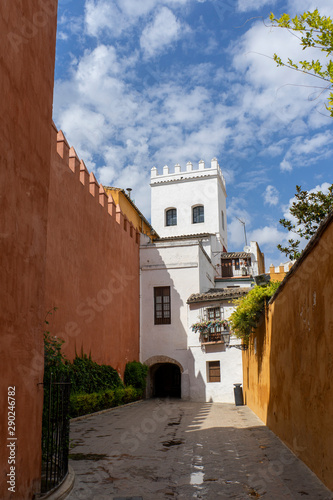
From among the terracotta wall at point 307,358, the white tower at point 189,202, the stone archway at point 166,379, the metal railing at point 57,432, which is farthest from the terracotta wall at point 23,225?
the white tower at point 189,202

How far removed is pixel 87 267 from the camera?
587 inches

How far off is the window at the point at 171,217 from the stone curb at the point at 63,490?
29.6m

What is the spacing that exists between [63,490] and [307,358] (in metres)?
3.15

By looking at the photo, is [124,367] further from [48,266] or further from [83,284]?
[48,266]

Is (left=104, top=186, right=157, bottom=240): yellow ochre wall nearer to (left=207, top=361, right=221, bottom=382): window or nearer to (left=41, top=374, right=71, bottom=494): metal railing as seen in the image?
(left=207, top=361, right=221, bottom=382): window

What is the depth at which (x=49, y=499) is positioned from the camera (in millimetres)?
4461

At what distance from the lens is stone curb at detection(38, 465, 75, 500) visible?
452 cm

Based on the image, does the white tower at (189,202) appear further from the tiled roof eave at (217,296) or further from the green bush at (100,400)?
the green bush at (100,400)

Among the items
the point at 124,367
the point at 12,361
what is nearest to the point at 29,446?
the point at 12,361

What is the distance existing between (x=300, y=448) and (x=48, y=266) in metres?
7.96

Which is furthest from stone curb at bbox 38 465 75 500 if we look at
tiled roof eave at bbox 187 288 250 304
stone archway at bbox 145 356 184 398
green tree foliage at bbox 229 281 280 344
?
stone archway at bbox 145 356 184 398

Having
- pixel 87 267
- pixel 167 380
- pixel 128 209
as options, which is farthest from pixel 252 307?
pixel 128 209

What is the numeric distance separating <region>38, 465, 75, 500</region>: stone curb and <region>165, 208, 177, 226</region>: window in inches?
1164

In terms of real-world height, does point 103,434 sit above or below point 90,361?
below
